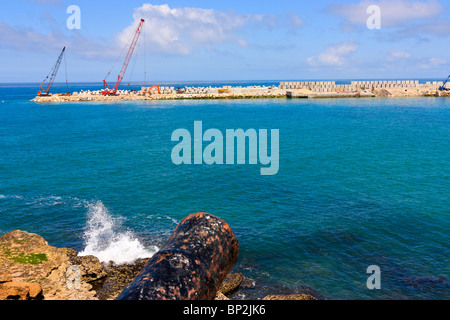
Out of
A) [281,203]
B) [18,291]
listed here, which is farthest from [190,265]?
[281,203]

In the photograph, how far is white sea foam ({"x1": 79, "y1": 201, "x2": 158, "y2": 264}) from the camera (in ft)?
67.3

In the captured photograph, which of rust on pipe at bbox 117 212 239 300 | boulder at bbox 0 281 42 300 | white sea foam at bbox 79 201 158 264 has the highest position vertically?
rust on pipe at bbox 117 212 239 300

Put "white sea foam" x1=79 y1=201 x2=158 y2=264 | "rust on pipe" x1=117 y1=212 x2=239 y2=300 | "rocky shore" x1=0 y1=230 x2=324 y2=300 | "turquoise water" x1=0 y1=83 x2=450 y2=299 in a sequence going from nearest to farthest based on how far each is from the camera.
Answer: "rust on pipe" x1=117 y1=212 x2=239 y2=300, "rocky shore" x1=0 y1=230 x2=324 y2=300, "turquoise water" x1=0 y1=83 x2=450 y2=299, "white sea foam" x1=79 y1=201 x2=158 y2=264

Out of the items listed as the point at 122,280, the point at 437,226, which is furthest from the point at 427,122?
the point at 122,280

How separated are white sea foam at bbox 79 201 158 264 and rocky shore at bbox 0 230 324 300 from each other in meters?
0.99

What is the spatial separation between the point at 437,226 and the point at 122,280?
69.9 feet

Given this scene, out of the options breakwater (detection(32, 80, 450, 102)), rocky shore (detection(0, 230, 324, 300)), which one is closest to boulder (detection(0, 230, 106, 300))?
rocky shore (detection(0, 230, 324, 300))

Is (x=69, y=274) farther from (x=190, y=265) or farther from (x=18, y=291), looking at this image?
(x=190, y=265)

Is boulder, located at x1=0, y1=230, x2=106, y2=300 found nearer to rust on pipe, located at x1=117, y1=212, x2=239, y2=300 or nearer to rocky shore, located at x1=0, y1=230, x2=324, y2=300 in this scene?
rocky shore, located at x1=0, y1=230, x2=324, y2=300

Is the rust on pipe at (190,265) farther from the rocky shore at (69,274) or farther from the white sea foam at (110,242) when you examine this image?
the white sea foam at (110,242)

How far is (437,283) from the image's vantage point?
1764cm

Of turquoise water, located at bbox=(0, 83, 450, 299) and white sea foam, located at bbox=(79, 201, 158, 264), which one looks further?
white sea foam, located at bbox=(79, 201, 158, 264)

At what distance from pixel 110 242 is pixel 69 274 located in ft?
16.6
